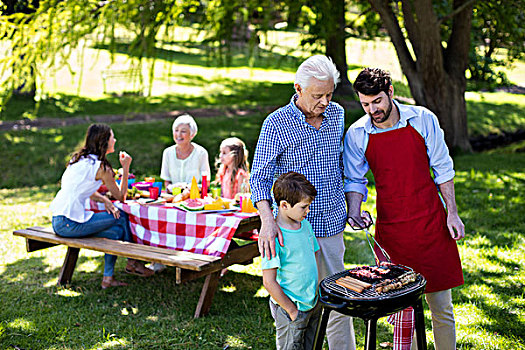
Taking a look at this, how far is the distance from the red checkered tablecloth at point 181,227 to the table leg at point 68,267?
0.46 metres

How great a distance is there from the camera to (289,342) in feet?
10.2

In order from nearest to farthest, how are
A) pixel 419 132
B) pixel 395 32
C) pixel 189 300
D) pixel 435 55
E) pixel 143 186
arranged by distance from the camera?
1. pixel 419 132
2. pixel 189 300
3. pixel 143 186
4. pixel 395 32
5. pixel 435 55

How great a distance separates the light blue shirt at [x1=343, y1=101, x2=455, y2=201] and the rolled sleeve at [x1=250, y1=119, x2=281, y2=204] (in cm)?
50

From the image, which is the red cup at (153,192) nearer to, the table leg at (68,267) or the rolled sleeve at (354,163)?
the table leg at (68,267)

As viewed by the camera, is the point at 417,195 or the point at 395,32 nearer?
the point at 417,195

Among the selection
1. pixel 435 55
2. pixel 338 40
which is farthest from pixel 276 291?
pixel 338 40

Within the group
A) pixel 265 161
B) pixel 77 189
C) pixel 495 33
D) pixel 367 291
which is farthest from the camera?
pixel 495 33

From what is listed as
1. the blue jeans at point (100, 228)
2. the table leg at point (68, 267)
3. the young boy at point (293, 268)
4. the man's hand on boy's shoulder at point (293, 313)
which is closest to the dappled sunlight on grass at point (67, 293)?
the table leg at point (68, 267)

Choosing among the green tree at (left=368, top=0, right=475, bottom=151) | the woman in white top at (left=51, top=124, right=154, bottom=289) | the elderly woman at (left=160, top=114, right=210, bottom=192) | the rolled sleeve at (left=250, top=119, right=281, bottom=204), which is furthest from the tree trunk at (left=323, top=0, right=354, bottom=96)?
the rolled sleeve at (left=250, top=119, right=281, bottom=204)

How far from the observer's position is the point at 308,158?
323 centimetres

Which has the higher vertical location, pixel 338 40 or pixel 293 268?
pixel 338 40

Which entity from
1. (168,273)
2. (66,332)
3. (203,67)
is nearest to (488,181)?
(168,273)

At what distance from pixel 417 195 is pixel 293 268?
0.85 meters

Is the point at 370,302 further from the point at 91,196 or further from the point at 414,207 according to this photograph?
the point at 91,196
